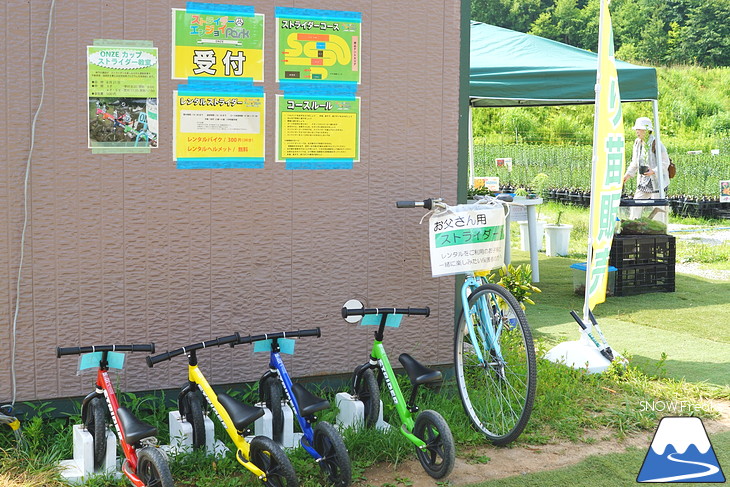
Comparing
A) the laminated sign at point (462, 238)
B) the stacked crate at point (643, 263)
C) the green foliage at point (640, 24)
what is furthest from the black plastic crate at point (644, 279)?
the green foliage at point (640, 24)

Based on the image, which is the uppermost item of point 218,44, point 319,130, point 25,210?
point 218,44

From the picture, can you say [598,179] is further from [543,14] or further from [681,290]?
[543,14]

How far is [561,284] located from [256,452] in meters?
5.64

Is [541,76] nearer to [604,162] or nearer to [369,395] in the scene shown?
[604,162]

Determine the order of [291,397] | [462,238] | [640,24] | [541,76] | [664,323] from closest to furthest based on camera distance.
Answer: [291,397]
[462,238]
[664,323]
[541,76]
[640,24]

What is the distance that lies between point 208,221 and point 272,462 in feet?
4.42

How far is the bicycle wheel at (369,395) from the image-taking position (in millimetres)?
4066

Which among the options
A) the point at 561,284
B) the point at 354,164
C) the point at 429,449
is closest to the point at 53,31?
the point at 354,164

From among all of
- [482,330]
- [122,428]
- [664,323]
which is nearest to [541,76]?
Answer: [664,323]

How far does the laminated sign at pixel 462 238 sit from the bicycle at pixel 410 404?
0.93ft

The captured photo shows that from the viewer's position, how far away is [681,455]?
13.5ft

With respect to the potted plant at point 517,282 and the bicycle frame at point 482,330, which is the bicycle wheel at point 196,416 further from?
the potted plant at point 517,282

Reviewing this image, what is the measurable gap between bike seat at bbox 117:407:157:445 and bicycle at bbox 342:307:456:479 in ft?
3.56

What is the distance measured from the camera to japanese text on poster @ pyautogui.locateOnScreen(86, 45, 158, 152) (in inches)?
154
